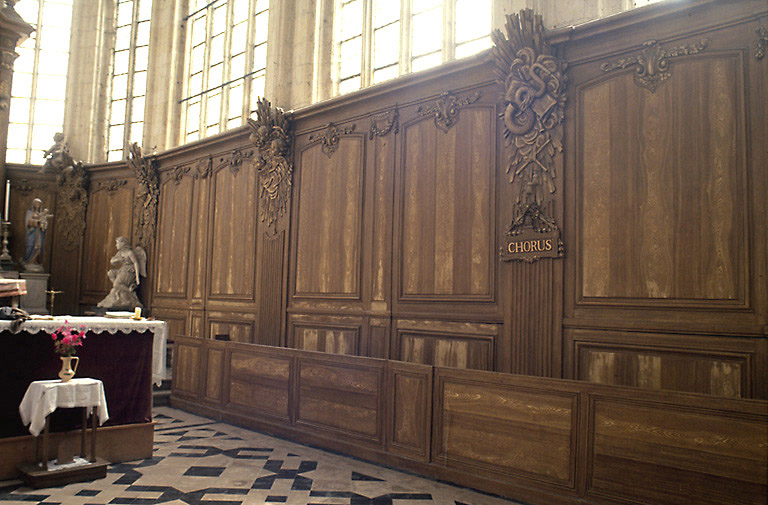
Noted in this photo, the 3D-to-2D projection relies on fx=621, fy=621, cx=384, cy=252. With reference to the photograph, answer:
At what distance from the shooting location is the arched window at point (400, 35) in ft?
24.9

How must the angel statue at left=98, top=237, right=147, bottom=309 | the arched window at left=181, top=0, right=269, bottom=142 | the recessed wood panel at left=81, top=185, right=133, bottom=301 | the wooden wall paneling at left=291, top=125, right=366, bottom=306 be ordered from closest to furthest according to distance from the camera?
the wooden wall paneling at left=291, top=125, right=366, bottom=306 → the arched window at left=181, top=0, right=269, bottom=142 → the angel statue at left=98, top=237, right=147, bottom=309 → the recessed wood panel at left=81, top=185, right=133, bottom=301

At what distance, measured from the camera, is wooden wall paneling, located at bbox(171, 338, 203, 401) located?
8383 millimetres

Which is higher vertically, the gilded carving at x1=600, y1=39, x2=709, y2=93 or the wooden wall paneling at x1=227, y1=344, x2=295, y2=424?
the gilded carving at x1=600, y1=39, x2=709, y2=93

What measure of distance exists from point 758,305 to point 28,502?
216 inches

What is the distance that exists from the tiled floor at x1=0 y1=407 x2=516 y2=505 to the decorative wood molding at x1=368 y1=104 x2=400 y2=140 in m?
3.59

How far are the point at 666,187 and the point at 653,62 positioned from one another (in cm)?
105


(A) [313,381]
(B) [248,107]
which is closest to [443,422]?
(A) [313,381]

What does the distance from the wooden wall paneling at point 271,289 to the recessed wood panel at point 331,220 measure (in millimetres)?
305

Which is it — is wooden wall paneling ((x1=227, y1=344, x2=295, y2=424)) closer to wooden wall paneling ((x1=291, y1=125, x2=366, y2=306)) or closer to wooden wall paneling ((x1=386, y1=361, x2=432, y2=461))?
wooden wall paneling ((x1=291, y1=125, x2=366, y2=306))

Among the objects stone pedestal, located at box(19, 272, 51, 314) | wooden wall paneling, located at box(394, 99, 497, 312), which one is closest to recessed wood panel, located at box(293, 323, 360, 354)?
wooden wall paneling, located at box(394, 99, 497, 312)

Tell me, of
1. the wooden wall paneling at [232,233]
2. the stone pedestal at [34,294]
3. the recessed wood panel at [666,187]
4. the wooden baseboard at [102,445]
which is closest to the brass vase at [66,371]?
the wooden baseboard at [102,445]

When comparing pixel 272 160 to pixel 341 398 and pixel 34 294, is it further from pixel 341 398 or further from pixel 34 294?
pixel 34 294

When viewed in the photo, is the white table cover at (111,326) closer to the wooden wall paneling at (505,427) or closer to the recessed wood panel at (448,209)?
the recessed wood panel at (448,209)

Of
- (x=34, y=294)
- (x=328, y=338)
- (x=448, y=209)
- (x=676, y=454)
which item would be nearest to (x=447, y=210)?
(x=448, y=209)
